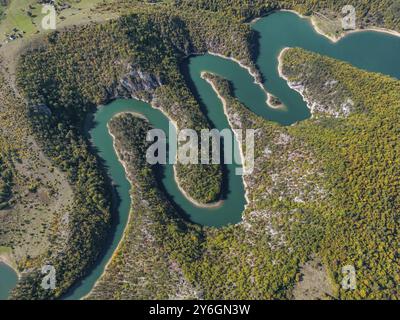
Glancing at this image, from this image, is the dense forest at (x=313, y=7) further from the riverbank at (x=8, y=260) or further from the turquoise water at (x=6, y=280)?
the turquoise water at (x=6, y=280)

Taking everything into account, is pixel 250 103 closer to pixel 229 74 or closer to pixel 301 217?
pixel 229 74

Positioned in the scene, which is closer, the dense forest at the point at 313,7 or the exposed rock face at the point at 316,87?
the exposed rock face at the point at 316,87

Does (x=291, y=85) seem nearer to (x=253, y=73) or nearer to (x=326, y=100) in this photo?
(x=253, y=73)

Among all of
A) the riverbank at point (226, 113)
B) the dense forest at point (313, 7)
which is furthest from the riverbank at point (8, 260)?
the dense forest at point (313, 7)

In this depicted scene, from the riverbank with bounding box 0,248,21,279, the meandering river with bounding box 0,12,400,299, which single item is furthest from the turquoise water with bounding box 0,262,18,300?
the riverbank with bounding box 0,248,21,279

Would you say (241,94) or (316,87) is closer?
(316,87)

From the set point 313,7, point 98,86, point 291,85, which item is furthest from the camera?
point 313,7

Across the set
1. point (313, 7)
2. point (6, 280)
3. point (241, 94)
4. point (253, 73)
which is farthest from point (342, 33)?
point (6, 280)

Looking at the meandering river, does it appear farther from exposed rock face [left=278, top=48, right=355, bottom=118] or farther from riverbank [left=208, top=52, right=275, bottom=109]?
exposed rock face [left=278, top=48, right=355, bottom=118]

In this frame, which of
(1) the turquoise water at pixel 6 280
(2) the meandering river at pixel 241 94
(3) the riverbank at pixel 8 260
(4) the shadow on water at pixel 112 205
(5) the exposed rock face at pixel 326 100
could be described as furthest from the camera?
(5) the exposed rock face at pixel 326 100
